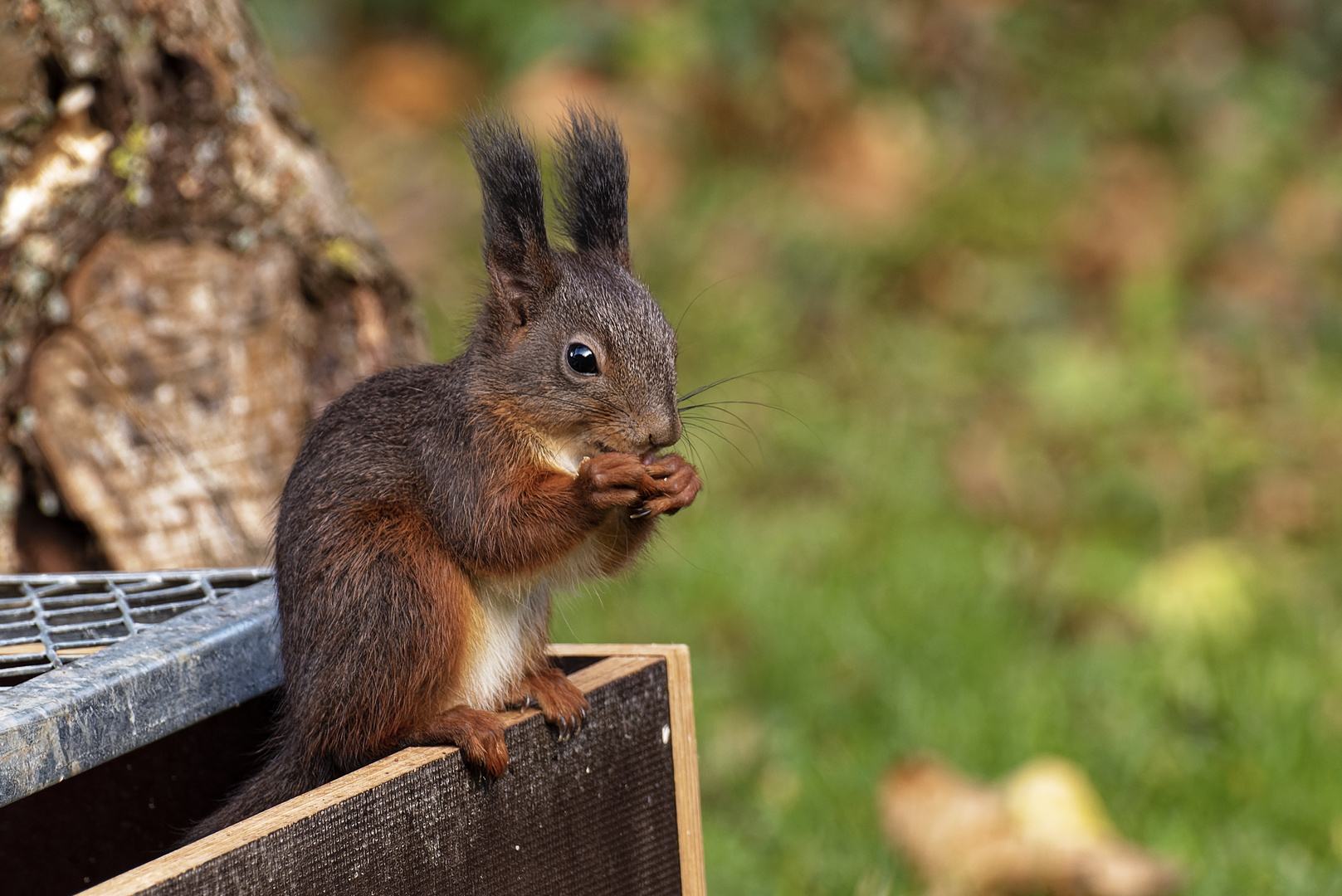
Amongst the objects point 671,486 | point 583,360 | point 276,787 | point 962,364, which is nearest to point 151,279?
point 583,360

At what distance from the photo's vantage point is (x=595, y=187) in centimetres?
244

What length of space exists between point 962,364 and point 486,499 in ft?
12.5

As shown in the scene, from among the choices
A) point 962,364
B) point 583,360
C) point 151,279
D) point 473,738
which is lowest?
point 473,738

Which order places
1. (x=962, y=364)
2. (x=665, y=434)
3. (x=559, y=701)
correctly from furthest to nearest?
(x=962, y=364)
(x=665, y=434)
(x=559, y=701)

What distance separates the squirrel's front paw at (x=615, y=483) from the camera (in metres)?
2.11

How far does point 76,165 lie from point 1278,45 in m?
5.78

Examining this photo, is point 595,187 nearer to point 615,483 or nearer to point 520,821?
point 615,483

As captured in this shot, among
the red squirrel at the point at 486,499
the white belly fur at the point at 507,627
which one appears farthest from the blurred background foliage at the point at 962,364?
the red squirrel at the point at 486,499

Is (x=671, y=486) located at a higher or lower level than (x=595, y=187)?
lower

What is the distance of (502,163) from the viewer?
225 cm

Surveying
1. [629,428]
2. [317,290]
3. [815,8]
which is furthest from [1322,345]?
[629,428]

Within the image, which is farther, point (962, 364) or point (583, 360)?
point (962, 364)

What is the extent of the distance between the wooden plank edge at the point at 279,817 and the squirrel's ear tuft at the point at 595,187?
0.71 metres

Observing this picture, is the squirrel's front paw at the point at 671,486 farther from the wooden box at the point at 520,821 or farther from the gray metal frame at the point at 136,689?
the gray metal frame at the point at 136,689
